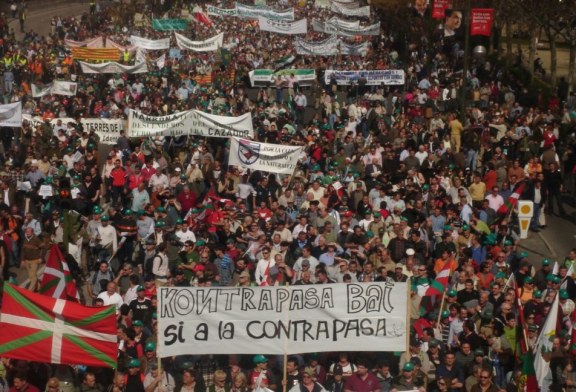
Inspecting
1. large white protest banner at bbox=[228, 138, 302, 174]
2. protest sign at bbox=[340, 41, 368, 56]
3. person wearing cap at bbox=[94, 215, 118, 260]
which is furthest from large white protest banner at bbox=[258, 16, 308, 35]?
person wearing cap at bbox=[94, 215, 118, 260]

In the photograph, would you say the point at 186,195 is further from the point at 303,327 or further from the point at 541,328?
the point at 541,328

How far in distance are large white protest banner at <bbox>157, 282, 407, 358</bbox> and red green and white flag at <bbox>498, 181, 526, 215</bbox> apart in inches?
259

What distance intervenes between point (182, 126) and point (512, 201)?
276 inches

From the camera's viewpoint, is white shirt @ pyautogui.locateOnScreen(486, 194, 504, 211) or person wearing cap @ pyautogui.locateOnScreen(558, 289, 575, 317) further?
white shirt @ pyautogui.locateOnScreen(486, 194, 504, 211)

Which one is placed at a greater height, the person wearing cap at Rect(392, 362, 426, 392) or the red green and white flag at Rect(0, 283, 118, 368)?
the red green and white flag at Rect(0, 283, 118, 368)

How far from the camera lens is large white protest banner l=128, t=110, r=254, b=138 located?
73.7 feet

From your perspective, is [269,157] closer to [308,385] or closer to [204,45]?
[308,385]

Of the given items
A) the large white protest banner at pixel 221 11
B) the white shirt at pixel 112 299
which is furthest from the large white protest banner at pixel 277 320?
the large white protest banner at pixel 221 11

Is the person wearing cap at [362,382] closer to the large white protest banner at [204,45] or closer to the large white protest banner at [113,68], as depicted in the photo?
the large white protest banner at [113,68]

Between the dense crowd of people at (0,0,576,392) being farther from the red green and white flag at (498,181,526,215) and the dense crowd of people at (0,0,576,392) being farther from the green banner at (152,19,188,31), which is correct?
the green banner at (152,19,188,31)

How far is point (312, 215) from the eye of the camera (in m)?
17.4

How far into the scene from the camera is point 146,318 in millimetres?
13461

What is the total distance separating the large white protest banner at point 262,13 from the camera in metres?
43.6

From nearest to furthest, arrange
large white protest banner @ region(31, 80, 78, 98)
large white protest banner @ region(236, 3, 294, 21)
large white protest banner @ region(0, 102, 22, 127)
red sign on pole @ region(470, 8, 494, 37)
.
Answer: large white protest banner @ region(0, 102, 22, 127), large white protest banner @ region(31, 80, 78, 98), red sign on pole @ region(470, 8, 494, 37), large white protest banner @ region(236, 3, 294, 21)
